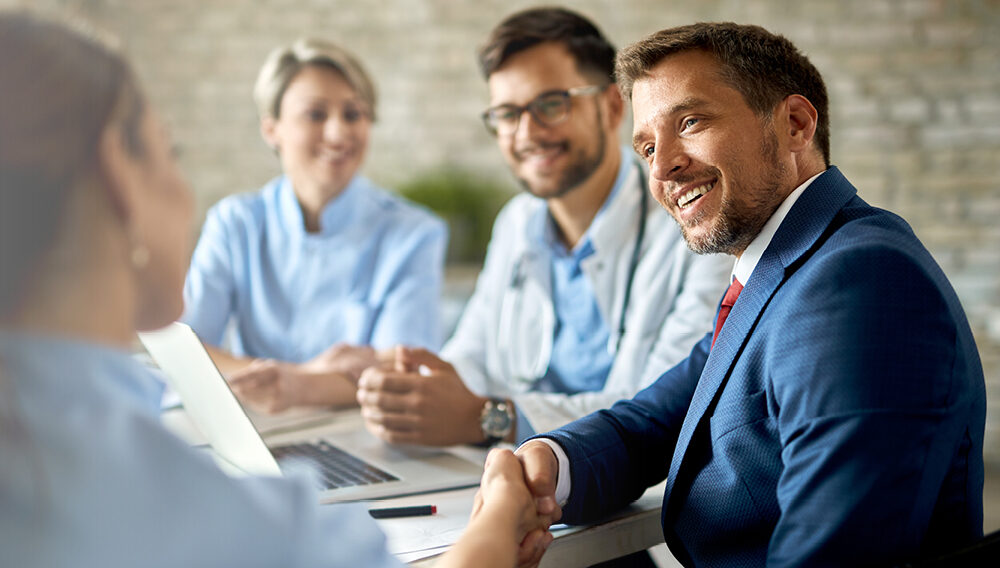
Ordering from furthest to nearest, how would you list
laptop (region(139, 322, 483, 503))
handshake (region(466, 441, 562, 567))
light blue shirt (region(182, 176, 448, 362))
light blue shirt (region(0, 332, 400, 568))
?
light blue shirt (region(182, 176, 448, 362)) → laptop (region(139, 322, 483, 503)) → handshake (region(466, 441, 562, 567)) → light blue shirt (region(0, 332, 400, 568))

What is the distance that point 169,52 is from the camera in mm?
4469

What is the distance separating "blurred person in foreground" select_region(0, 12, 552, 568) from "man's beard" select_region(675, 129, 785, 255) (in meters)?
0.74

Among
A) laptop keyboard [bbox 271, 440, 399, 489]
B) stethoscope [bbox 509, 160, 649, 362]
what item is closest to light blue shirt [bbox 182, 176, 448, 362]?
stethoscope [bbox 509, 160, 649, 362]

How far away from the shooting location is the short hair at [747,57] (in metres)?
1.10

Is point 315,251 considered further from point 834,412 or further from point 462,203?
point 834,412

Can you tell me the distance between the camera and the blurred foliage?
4.12 meters

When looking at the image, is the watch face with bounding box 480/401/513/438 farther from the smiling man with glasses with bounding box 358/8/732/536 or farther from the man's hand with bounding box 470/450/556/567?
the man's hand with bounding box 470/450/556/567

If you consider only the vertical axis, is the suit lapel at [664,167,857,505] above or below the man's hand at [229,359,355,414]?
above

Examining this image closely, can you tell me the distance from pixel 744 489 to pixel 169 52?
14.4 feet

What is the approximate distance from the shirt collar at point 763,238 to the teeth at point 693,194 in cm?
→ 9

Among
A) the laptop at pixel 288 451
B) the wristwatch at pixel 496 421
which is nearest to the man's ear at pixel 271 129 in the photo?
the laptop at pixel 288 451

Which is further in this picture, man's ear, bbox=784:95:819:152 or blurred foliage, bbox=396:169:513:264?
blurred foliage, bbox=396:169:513:264

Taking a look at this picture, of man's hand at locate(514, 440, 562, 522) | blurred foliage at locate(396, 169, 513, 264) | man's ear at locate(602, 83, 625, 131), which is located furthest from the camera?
blurred foliage at locate(396, 169, 513, 264)

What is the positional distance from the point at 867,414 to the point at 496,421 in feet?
2.68
